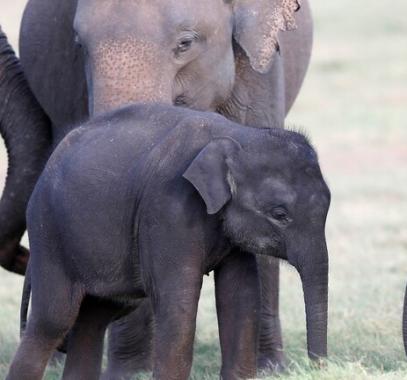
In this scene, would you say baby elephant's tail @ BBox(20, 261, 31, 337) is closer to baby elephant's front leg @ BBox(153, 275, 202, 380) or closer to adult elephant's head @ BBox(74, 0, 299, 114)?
adult elephant's head @ BBox(74, 0, 299, 114)

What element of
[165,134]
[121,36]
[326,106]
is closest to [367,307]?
[121,36]

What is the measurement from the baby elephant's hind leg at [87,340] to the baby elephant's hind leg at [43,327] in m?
0.21

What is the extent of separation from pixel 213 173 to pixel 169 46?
1.47 m

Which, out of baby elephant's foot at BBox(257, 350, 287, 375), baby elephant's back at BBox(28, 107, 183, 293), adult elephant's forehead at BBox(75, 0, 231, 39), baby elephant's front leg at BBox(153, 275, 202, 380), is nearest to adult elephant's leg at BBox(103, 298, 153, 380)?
baby elephant's foot at BBox(257, 350, 287, 375)

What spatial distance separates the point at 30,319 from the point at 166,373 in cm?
74

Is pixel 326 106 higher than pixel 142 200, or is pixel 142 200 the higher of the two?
pixel 142 200

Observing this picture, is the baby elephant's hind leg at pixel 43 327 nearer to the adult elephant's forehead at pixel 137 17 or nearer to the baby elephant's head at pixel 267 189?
the baby elephant's head at pixel 267 189

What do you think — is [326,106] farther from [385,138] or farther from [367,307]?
[367,307]

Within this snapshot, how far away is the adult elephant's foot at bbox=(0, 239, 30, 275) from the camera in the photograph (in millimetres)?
8766

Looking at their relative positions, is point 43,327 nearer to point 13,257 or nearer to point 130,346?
point 130,346

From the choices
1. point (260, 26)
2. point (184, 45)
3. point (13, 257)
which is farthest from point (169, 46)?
point (13, 257)

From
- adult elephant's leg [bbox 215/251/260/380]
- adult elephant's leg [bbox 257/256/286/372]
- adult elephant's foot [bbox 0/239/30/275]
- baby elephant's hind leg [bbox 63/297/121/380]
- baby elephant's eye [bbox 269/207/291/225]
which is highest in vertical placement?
baby elephant's eye [bbox 269/207/291/225]

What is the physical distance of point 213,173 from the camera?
19.2 feet

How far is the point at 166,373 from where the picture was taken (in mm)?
5930
